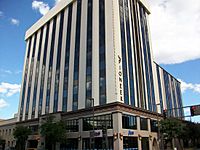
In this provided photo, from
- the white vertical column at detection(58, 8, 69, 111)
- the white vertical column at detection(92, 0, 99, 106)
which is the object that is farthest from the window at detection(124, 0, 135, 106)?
the white vertical column at detection(58, 8, 69, 111)

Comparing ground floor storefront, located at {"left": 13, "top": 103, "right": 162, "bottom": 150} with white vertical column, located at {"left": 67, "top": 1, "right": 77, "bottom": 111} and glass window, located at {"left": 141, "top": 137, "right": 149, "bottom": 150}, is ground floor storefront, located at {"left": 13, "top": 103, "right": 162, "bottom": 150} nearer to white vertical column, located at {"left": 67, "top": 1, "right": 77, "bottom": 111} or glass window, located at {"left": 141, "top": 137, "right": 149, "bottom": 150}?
glass window, located at {"left": 141, "top": 137, "right": 149, "bottom": 150}

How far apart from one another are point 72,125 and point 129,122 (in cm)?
1307

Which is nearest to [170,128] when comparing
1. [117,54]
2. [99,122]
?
[99,122]

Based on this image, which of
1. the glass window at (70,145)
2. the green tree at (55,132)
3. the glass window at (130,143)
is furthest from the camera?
the glass window at (70,145)

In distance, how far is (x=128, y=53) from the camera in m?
50.4

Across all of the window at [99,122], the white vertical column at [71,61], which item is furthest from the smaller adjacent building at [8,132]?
the window at [99,122]

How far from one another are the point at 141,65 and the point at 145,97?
8.12 metres

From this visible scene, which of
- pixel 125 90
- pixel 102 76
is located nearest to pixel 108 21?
pixel 102 76

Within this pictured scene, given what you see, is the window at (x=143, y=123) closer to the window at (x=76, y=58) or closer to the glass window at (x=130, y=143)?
the glass window at (x=130, y=143)

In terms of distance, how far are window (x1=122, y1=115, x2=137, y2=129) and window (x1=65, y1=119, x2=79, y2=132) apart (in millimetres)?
11097

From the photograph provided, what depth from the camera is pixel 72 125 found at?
49094 mm

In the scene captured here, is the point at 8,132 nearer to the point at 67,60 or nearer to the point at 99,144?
the point at 67,60

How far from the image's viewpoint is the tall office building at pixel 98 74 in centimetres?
4350

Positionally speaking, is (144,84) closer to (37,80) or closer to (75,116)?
(75,116)
